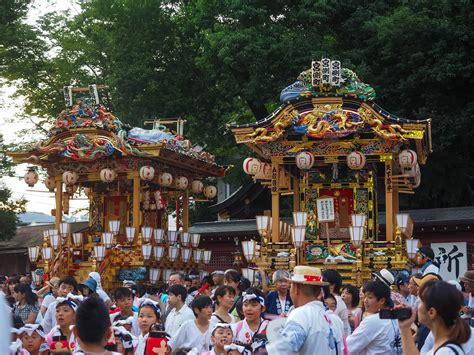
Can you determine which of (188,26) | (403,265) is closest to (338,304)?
(403,265)

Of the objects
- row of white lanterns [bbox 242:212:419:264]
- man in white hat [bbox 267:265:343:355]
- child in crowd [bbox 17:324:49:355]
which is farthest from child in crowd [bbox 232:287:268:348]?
row of white lanterns [bbox 242:212:419:264]

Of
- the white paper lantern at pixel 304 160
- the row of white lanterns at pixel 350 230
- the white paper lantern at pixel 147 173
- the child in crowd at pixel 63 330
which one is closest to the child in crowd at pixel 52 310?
the child in crowd at pixel 63 330

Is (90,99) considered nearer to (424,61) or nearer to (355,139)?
(355,139)

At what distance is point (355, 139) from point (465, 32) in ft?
24.1

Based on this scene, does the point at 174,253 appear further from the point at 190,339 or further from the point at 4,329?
the point at 4,329

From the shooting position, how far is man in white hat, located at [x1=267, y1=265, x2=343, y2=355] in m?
6.05

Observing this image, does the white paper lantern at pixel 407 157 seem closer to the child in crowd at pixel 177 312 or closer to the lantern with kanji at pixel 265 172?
the lantern with kanji at pixel 265 172

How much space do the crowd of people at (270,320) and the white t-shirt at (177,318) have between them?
0.02 m

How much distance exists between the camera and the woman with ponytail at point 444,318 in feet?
16.4

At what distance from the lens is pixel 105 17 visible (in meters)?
30.8

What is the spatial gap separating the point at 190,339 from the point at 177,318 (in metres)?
1.06

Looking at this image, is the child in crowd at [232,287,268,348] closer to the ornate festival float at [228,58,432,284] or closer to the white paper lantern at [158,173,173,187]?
the ornate festival float at [228,58,432,284]

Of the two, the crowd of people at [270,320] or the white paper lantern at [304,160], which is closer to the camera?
the crowd of people at [270,320]

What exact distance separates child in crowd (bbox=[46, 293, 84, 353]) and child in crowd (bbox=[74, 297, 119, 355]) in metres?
3.11
